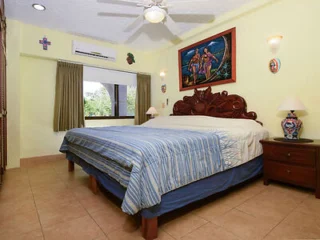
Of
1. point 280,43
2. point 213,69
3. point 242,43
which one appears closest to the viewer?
point 280,43

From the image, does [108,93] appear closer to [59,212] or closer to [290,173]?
[59,212]

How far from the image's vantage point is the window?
4.04 metres

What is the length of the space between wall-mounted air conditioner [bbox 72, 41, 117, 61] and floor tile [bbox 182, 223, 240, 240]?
3745mm

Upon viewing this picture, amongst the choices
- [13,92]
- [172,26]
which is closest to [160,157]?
[172,26]

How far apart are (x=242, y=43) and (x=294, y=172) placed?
2.04 m

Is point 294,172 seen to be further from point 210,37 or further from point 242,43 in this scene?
point 210,37

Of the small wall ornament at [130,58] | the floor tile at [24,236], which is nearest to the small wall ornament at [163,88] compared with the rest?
the small wall ornament at [130,58]

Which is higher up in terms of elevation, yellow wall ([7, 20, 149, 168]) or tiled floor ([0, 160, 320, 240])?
yellow wall ([7, 20, 149, 168])

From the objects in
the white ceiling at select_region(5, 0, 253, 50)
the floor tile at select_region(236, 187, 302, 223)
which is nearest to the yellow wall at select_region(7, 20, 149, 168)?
the white ceiling at select_region(5, 0, 253, 50)

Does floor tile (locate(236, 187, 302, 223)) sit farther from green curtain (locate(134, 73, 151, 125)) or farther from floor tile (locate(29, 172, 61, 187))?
green curtain (locate(134, 73, 151, 125))

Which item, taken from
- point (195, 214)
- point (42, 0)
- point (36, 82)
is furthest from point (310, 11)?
point (36, 82)

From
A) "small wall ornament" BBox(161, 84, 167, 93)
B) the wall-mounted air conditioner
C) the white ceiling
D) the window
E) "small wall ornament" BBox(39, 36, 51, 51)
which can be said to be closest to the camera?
the white ceiling

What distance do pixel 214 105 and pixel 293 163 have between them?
1.49 meters

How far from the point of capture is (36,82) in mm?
3371
